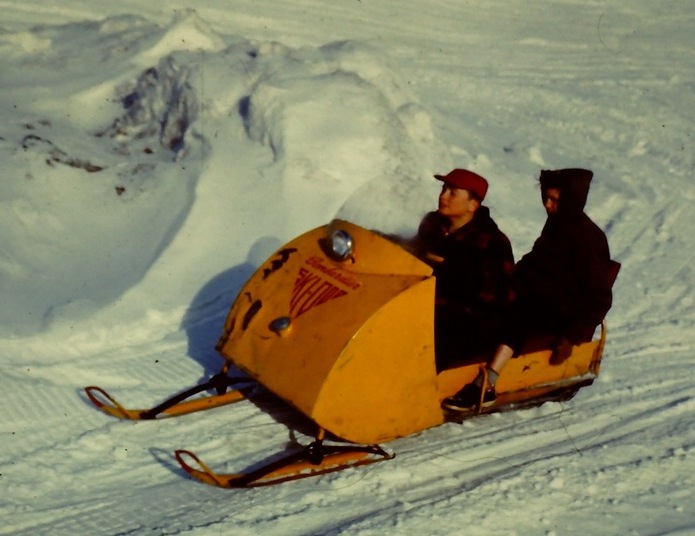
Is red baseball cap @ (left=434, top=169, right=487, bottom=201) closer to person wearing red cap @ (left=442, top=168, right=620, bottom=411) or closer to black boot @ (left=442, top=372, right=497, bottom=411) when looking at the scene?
person wearing red cap @ (left=442, top=168, right=620, bottom=411)

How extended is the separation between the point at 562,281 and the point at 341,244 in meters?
1.27

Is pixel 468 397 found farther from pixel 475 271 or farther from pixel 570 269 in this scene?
pixel 570 269

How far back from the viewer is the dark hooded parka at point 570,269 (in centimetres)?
514

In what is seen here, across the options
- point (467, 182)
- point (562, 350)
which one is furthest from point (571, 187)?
point (562, 350)

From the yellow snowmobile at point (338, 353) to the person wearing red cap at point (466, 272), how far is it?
0.17m

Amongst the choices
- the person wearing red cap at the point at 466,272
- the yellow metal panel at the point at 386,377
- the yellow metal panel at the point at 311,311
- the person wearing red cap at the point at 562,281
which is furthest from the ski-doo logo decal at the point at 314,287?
the person wearing red cap at the point at 562,281

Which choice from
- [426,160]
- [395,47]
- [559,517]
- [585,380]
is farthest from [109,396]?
[395,47]

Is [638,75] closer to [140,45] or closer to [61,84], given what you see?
[140,45]

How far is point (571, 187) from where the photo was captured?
16.8ft

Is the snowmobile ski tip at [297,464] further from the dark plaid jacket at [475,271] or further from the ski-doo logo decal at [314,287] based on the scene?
the dark plaid jacket at [475,271]

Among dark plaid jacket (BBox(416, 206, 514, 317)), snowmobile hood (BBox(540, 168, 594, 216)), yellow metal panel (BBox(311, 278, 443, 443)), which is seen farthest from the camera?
snowmobile hood (BBox(540, 168, 594, 216))

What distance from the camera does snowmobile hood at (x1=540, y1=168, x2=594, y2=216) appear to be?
5.10 metres

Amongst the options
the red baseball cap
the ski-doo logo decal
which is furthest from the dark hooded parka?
the ski-doo logo decal

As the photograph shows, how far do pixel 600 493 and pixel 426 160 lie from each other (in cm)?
395
